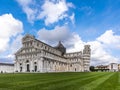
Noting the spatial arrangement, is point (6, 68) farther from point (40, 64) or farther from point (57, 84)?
point (57, 84)

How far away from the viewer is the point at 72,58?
11112cm

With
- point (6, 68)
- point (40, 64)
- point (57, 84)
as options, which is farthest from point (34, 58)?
point (57, 84)

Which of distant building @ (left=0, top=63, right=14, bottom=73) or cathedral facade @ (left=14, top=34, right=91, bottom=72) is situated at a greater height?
cathedral facade @ (left=14, top=34, right=91, bottom=72)

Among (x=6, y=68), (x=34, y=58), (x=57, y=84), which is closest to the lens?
(x=57, y=84)

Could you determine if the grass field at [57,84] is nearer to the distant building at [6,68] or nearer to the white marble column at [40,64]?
the white marble column at [40,64]

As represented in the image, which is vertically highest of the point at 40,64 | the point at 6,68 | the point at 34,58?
the point at 34,58

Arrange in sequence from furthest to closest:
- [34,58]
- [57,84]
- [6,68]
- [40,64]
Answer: [6,68] → [34,58] → [40,64] → [57,84]

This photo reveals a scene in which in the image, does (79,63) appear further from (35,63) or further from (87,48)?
(35,63)

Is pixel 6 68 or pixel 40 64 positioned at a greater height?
pixel 40 64

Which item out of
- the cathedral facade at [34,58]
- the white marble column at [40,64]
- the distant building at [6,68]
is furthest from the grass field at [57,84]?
the distant building at [6,68]

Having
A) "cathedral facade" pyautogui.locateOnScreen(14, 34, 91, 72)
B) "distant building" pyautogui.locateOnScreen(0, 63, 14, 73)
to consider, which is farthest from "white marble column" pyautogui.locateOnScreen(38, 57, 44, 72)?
"distant building" pyautogui.locateOnScreen(0, 63, 14, 73)

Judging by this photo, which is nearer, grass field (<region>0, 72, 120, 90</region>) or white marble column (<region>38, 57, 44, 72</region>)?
grass field (<region>0, 72, 120, 90</region>)

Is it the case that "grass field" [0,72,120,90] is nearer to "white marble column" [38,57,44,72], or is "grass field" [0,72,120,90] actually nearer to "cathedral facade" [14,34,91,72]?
"white marble column" [38,57,44,72]

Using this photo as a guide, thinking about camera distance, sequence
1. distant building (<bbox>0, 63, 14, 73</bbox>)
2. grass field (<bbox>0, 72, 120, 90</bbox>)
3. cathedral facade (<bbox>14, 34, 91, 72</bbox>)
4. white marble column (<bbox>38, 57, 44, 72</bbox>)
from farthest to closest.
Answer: distant building (<bbox>0, 63, 14, 73</bbox>) < cathedral facade (<bbox>14, 34, 91, 72</bbox>) < white marble column (<bbox>38, 57, 44, 72</bbox>) < grass field (<bbox>0, 72, 120, 90</bbox>)
